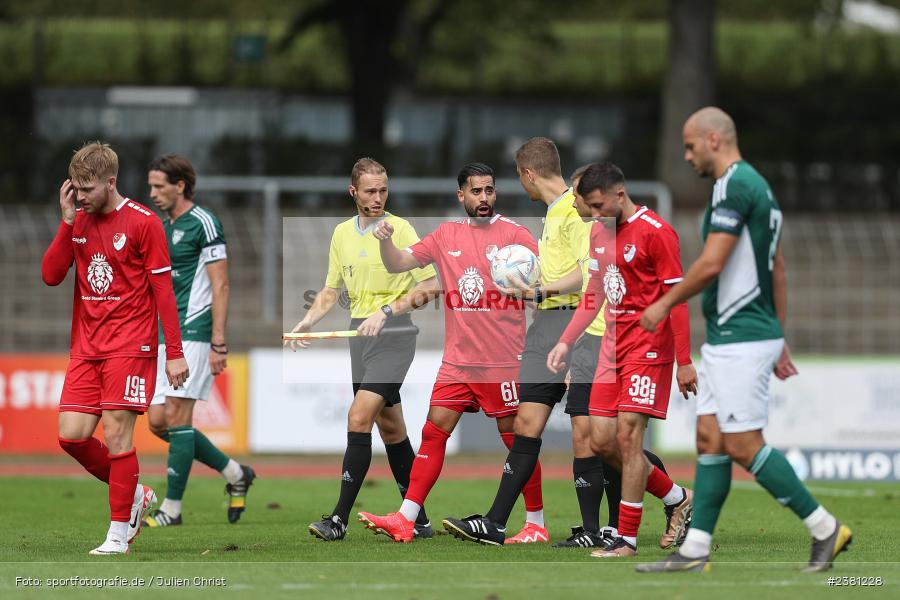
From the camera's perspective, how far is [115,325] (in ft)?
28.5

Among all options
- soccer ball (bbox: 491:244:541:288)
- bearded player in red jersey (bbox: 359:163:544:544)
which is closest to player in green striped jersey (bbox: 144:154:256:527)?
bearded player in red jersey (bbox: 359:163:544:544)

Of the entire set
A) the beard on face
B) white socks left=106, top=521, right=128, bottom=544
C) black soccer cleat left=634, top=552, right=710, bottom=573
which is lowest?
white socks left=106, top=521, right=128, bottom=544

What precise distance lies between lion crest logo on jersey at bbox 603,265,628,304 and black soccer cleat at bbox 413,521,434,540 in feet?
7.07

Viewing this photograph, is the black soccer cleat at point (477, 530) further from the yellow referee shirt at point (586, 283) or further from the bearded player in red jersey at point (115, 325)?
the bearded player in red jersey at point (115, 325)

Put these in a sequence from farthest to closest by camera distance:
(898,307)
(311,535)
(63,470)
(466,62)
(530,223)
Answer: (466,62)
(898,307)
(63,470)
(530,223)
(311,535)

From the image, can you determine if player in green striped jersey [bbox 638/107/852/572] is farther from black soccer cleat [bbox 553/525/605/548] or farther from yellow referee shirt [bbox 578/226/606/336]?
black soccer cleat [bbox 553/525/605/548]

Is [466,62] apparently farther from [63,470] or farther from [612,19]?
[63,470]

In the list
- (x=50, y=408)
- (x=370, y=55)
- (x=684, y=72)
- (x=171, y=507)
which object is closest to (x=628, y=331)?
(x=171, y=507)

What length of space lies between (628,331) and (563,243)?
906 millimetres

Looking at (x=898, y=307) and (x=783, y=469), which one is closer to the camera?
(x=783, y=469)

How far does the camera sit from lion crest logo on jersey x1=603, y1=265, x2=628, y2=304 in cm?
859

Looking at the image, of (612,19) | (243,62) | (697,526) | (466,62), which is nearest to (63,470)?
(697,526)

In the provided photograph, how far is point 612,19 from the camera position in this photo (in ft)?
151

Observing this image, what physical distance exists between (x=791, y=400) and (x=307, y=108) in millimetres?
19820
